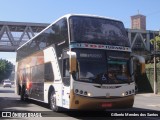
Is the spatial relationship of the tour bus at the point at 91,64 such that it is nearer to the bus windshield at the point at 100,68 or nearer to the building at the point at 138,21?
the bus windshield at the point at 100,68

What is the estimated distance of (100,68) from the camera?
1381 centimetres

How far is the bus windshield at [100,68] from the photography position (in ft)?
44.6

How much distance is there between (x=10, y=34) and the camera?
6006 cm

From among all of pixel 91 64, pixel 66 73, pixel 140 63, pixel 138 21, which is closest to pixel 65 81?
pixel 66 73

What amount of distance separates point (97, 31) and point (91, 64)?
1501 millimetres

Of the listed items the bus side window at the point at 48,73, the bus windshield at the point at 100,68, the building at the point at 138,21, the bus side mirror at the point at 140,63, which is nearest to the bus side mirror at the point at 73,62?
the bus windshield at the point at 100,68

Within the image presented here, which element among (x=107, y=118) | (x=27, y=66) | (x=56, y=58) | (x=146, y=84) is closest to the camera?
(x=107, y=118)

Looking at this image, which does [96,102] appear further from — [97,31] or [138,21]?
[138,21]

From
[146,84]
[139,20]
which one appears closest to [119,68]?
[146,84]

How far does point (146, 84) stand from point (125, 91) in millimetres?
30901

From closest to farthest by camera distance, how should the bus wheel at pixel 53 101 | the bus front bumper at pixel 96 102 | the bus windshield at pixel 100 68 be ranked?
1. the bus front bumper at pixel 96 102
2. the bus windshield at pixel 100 68
3. the bus wheel at pixel 53 101

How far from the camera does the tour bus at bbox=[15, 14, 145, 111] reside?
13.5 metres

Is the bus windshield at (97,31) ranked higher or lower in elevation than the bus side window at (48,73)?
higher

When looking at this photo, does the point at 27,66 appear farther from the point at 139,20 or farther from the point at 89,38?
the point at 139,20
